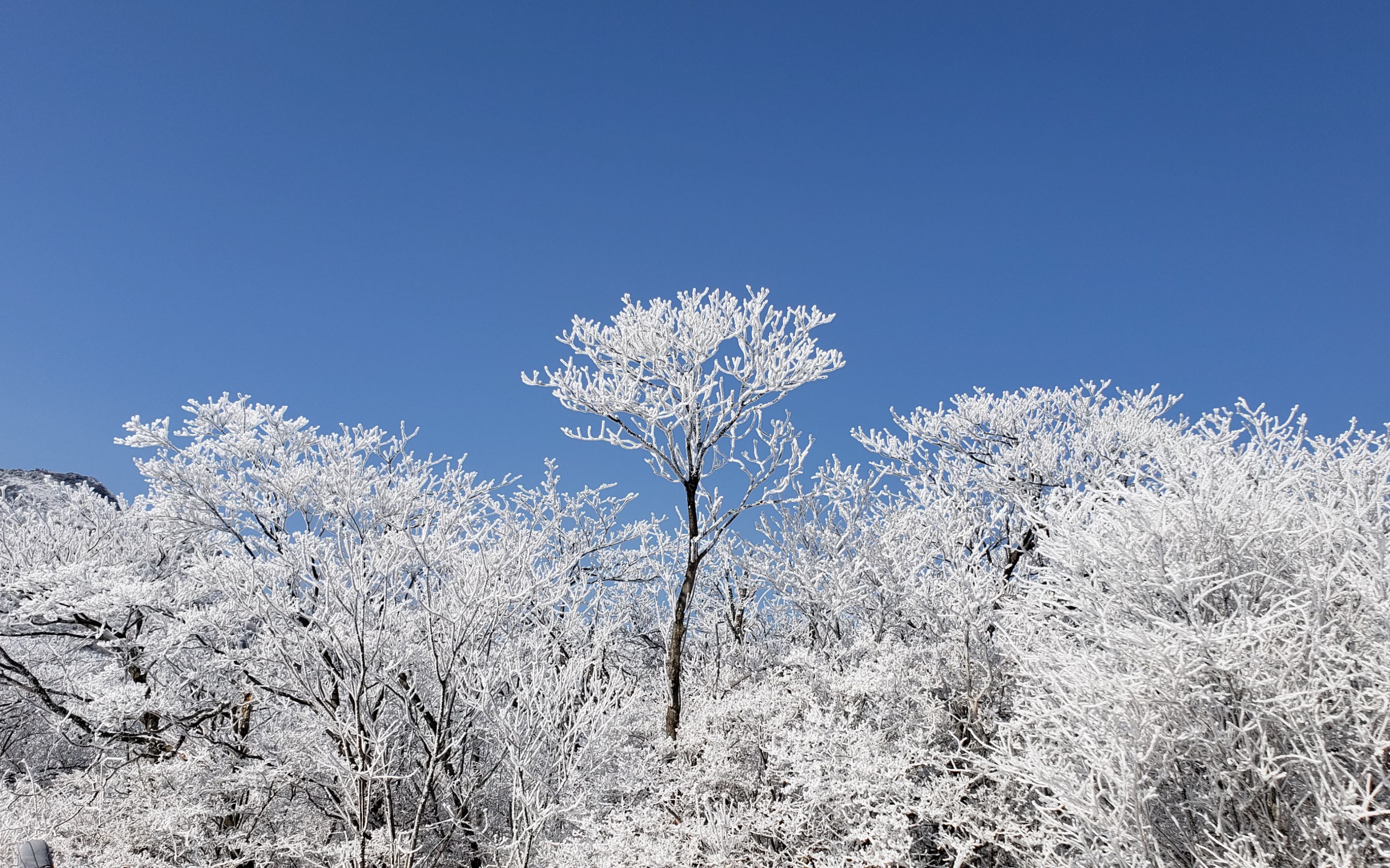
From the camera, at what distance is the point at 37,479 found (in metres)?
35.5

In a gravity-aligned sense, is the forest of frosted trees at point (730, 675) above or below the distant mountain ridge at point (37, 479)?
below

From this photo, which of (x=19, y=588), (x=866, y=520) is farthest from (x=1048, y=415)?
(x=19, y=588)

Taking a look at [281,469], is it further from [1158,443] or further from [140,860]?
[1158,443]

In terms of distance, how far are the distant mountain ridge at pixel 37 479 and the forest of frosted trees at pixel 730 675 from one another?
82.2 feet

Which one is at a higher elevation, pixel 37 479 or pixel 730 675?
pixel 37 479

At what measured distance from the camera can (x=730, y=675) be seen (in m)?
13.5

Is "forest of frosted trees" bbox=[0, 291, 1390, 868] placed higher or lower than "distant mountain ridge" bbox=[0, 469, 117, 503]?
lower

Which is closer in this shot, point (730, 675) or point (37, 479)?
point (730, 675)

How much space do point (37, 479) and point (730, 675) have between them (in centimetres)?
3862

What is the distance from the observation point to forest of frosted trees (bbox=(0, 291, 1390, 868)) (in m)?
4.73

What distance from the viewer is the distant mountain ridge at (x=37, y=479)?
105 feet

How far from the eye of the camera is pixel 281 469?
34.4ft

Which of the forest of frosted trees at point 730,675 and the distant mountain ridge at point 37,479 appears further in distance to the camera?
the distant mountain ridge at point 37,479

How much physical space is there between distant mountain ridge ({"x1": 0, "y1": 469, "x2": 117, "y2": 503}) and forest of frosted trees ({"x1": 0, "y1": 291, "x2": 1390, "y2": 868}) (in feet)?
82.2
